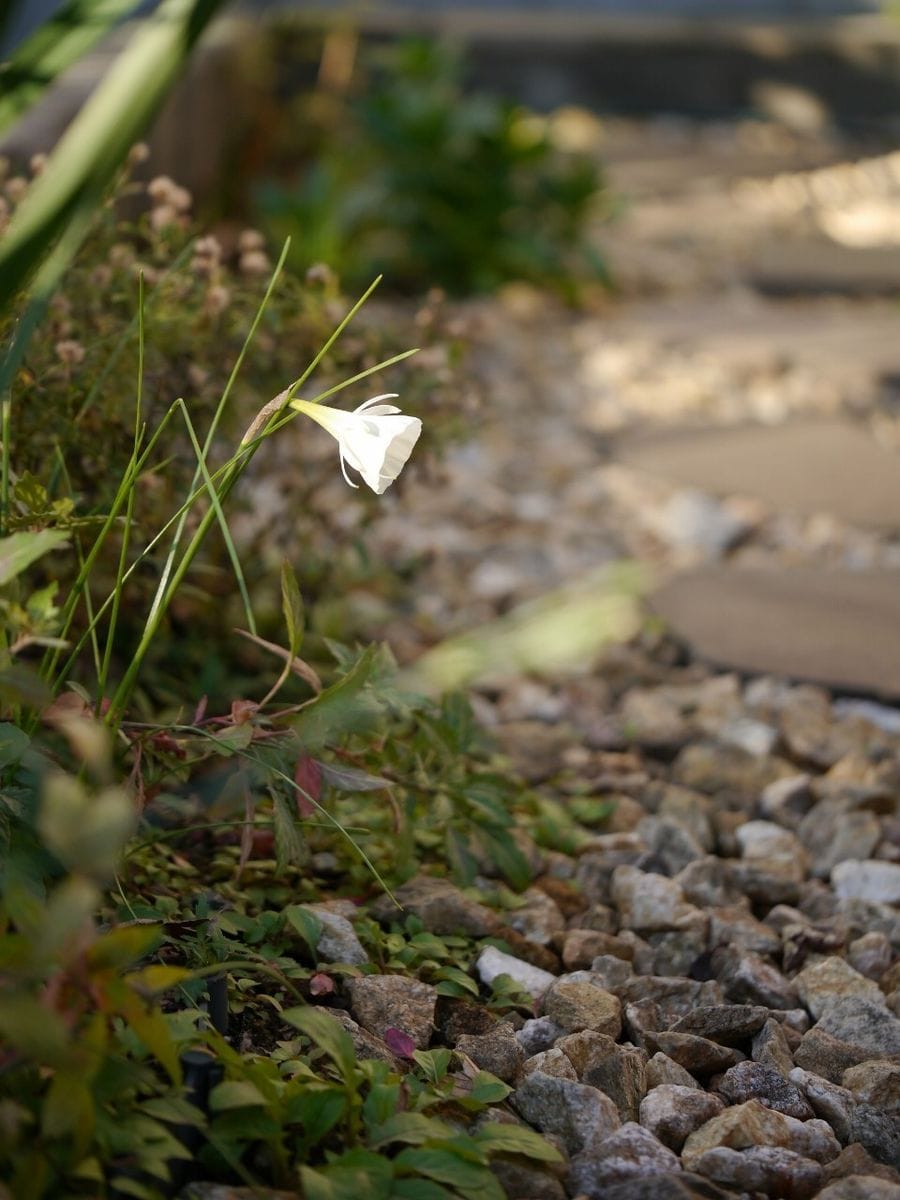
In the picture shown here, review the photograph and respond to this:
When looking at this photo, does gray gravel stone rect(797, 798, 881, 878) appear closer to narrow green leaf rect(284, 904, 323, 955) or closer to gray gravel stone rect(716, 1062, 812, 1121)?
gray gravel stone rect(716, 1062, 812, 1121)

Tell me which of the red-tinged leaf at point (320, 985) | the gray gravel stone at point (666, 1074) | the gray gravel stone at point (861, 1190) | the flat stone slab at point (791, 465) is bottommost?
the flat stone slab at point (791, 465)

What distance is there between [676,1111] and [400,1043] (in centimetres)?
20

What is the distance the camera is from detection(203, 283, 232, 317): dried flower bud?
134cm

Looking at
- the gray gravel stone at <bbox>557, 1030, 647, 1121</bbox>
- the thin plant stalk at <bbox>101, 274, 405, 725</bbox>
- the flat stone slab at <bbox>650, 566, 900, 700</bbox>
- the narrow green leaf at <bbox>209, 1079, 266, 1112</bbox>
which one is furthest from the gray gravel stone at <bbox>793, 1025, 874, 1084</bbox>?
the flat stone slab at <bbox>650, 566, 900, 700</bbox>

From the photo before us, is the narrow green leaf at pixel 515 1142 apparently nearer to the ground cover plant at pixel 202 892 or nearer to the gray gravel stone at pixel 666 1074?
the ground cover plant at pixel 202 892

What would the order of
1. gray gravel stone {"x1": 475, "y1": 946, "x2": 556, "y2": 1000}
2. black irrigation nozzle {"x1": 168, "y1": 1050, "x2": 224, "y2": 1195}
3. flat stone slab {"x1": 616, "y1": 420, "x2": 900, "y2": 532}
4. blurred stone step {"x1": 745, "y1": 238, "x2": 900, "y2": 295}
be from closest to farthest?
black irrigation nozzle {"x1": 168, "y1": 1050, "x2": 224, "y2": 1195}, gray gravel stone {"x1": 475, "y1": 946, "x2": 556, "y2": 1000}, flat stone slab {"x1": 616, "y1": 420, "x2": 900, "y2": 532}, blurred stone step {"x1": 745, "y1": 238, "x2": 900, "y2": 295}

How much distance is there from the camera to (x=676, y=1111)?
1.00m

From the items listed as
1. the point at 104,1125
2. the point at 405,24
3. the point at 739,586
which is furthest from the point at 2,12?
the point at 405,24

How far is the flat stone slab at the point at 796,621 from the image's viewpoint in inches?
70.7

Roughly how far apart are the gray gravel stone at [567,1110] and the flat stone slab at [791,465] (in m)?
1.49

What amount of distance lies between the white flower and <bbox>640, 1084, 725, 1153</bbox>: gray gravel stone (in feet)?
1.60

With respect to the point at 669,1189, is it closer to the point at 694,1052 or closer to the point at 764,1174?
the point at 764,1174

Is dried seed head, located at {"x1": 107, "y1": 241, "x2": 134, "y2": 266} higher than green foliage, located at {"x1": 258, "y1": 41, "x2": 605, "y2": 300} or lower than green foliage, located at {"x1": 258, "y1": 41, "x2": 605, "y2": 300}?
higher

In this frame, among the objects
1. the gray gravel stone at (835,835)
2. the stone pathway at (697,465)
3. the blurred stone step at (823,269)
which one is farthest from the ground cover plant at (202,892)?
the blurred stone step at (823,269)
